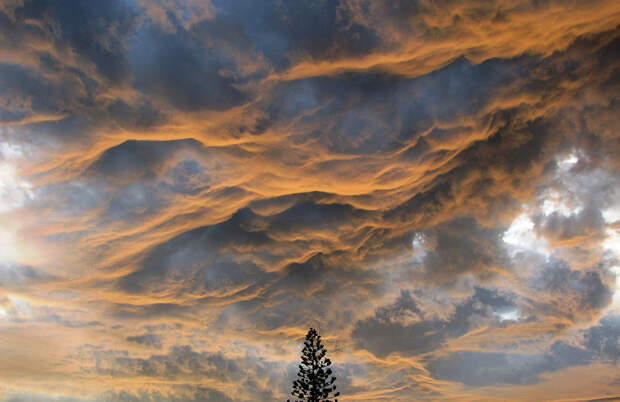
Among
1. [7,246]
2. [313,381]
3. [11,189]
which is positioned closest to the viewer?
[11,189]

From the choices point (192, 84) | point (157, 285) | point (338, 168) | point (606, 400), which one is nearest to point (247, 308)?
point (157, 285)

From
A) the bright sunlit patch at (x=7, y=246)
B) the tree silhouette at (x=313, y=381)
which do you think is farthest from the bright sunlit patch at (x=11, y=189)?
the tree silhouette at (x=313, y=381)

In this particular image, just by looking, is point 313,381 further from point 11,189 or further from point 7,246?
point 11,189

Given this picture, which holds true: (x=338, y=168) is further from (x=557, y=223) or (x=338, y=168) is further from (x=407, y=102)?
(x=557, y=223)

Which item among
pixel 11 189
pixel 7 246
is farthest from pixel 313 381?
pixel 11 189

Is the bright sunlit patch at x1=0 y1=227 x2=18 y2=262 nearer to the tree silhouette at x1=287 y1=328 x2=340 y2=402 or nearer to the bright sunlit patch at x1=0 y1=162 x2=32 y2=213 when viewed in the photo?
the bright sunlit patch at x1=0 y1=162 x2=32 y2=213

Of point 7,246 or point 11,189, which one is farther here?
point 7,246

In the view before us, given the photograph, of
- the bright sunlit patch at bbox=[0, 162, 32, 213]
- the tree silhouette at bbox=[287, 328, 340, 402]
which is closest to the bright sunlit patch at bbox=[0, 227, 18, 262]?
the bright sunlit patch at bbox=[0, 162, 32, 213]

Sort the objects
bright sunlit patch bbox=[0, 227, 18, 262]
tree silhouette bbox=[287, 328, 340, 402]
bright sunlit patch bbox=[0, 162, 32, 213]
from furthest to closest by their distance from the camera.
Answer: tree silhouette bbox=[287, 328, 340, 402]
bright sunlit patch bbox=[0, 227, 18, 262]
bright sunlit patch bbox=[0, 162, 32, 213]

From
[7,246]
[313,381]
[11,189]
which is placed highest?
[11,189]

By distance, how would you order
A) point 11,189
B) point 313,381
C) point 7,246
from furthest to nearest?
point 313,381 < point 7,246 < point 11,189

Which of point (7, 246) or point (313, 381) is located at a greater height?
point (7, 246)

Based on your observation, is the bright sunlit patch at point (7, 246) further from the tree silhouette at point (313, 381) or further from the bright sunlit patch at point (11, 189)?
the tree silhouette at point (313, 381)

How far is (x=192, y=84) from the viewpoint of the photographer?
44.1 feet
